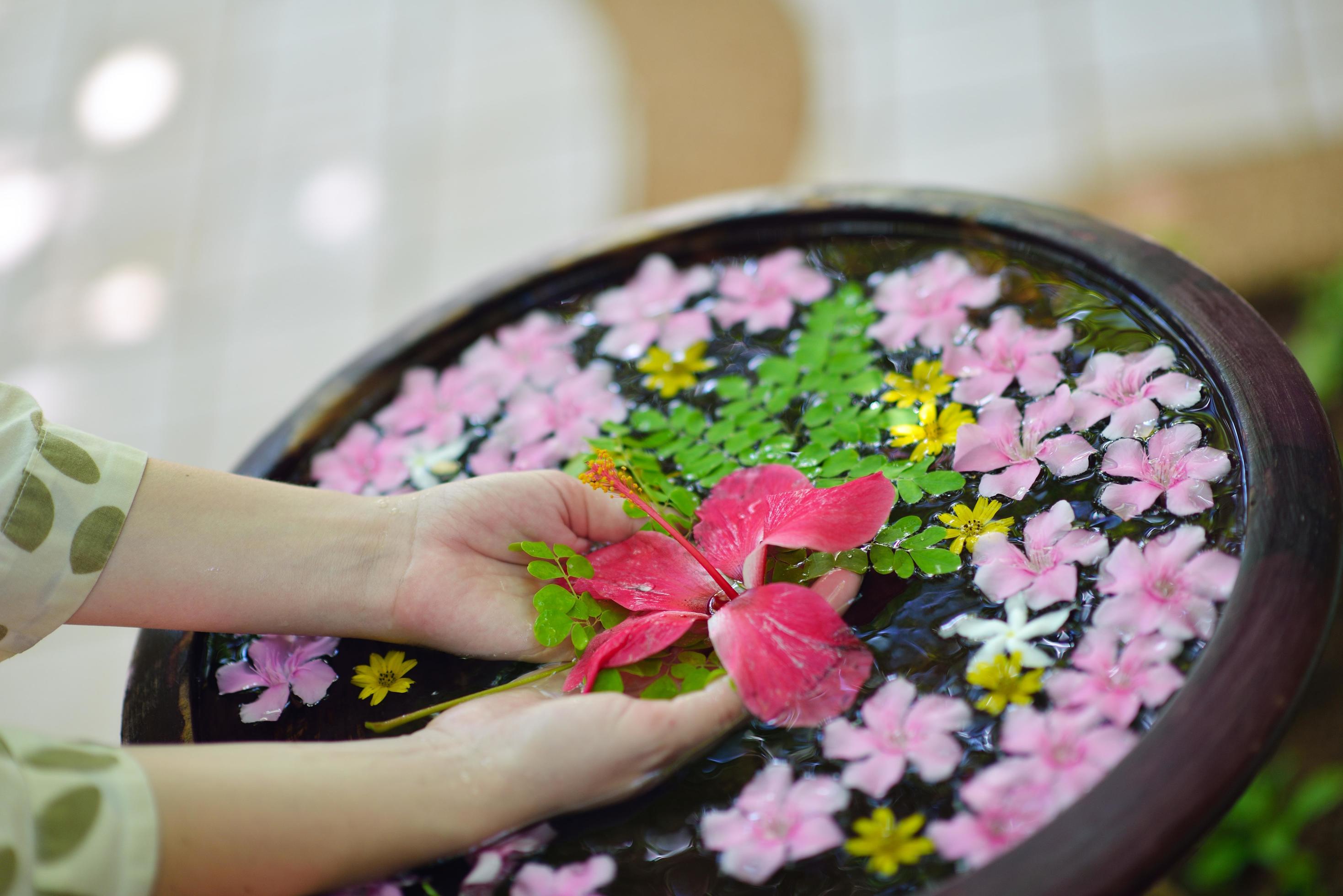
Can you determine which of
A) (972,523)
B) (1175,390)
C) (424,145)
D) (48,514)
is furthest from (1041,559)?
(424,145)

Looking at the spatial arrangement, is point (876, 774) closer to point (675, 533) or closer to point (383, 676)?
point (675, 533)

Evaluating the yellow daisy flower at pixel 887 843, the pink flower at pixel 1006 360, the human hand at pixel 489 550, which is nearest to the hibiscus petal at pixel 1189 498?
the pink flower at pixel 1006 360

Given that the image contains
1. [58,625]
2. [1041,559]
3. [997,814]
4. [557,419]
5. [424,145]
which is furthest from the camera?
[424,145]

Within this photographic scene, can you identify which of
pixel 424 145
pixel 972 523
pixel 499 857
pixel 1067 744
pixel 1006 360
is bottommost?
pixel 499 857

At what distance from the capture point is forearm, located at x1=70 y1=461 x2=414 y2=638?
2.58 ft

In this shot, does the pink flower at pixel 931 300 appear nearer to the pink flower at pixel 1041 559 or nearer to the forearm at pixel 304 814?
the pink flower at pixel 1041 559

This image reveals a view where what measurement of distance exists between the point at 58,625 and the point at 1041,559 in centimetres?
67

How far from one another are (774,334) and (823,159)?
1.32 metres

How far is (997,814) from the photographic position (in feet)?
1.86

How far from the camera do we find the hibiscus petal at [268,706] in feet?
2.44

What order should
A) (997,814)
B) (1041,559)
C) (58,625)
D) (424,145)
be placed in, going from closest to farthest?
(997,814), (1041,559), (58,625), (424,145)

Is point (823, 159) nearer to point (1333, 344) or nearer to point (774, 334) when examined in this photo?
point (1333, 344)

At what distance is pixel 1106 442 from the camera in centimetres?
72

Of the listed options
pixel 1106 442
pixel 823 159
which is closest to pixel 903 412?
pixel 1106 442
